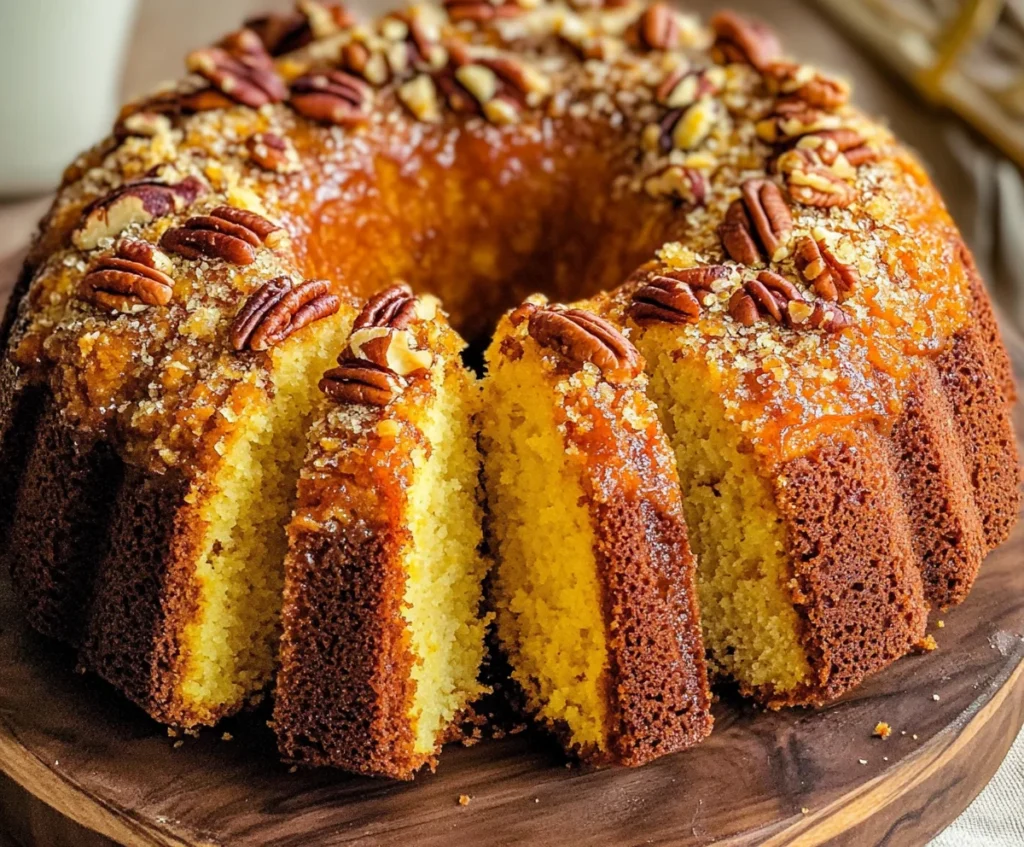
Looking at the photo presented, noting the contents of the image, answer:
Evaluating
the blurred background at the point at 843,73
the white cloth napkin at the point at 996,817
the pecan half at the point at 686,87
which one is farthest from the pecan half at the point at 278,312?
the blurred background at the point at 843,73

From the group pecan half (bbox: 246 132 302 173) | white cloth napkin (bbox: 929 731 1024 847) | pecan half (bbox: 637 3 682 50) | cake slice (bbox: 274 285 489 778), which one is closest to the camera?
cake slice (bbox: 274 285 489 778)

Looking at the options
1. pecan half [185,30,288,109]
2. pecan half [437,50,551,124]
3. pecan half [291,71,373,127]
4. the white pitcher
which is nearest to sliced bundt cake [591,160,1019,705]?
pecan half [437,50,551,124]

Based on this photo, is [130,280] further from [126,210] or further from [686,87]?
[686,87]

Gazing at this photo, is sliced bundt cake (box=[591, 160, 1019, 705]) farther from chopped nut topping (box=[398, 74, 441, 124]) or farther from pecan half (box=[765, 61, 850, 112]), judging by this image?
chopped nut topping (box=[398, 74, 441, 124])

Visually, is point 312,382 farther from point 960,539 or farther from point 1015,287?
point 1015,287

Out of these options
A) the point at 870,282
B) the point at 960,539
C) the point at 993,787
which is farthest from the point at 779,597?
the point at 993,787

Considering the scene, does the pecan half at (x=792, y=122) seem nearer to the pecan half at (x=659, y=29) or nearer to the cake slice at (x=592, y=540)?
the pecan half at (x=659, y=29)
